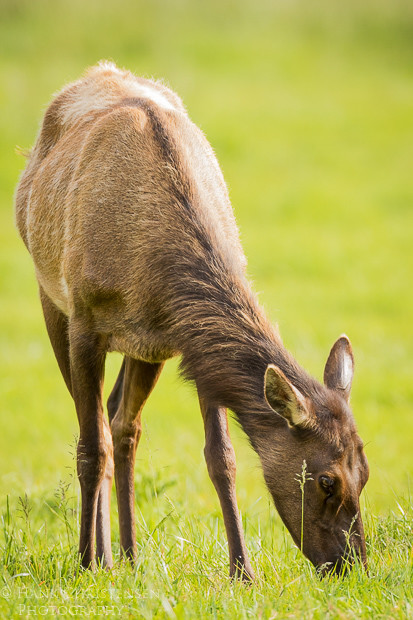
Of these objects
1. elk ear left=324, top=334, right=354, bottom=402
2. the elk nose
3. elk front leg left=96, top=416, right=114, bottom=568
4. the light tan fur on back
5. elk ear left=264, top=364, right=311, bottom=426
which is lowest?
the elk nose

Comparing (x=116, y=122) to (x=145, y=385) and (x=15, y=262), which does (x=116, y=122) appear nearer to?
(x=145, y=385)

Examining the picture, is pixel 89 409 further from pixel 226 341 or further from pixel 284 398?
pixel 284 398

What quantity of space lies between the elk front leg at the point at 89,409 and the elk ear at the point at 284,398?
1.30 meters

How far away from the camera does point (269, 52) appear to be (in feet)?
98.5

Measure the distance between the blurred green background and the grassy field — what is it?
2.1 inches

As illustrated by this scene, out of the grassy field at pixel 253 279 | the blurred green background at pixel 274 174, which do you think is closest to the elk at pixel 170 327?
the grassy field at pixel 253 279

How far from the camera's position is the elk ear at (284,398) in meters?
4.23

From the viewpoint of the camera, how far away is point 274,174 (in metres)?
24.4

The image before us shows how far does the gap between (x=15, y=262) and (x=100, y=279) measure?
1499 cm

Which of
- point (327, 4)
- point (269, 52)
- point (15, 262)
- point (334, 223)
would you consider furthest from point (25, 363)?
point (327, 4)

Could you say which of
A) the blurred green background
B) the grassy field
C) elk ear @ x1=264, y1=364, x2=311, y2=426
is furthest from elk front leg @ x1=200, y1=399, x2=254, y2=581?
the blurred green background

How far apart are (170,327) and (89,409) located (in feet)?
2.63

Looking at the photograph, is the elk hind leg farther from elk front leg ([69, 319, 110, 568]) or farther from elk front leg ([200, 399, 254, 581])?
elk front leg ([200, 399, 254, 581])

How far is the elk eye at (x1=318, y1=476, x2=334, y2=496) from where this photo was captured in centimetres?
426
